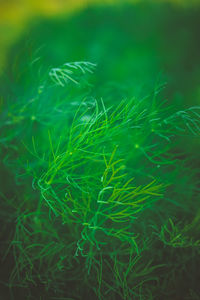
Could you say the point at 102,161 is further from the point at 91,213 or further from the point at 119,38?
the point at 119,38

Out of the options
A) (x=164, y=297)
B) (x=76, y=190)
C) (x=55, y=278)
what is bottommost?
(x=164, y=297)

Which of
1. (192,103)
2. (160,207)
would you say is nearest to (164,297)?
(160,207)

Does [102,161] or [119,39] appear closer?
[102,161]

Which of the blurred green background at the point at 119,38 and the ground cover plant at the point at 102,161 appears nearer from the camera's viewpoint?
the ground cover plant at the point at 102,161

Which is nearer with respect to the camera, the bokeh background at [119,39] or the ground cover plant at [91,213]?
the ground cover plant at [91,213]

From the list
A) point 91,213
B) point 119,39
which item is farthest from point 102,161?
point 119,39

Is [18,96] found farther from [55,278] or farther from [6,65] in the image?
[55,278]

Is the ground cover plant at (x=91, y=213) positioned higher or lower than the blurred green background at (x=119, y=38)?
lower

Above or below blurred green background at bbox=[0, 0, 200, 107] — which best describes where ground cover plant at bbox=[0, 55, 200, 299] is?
below

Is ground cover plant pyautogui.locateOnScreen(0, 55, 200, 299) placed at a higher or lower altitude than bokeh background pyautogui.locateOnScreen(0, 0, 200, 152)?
lower

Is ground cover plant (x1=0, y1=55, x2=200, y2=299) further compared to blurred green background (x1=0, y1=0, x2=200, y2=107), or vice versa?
blurred green background (x1=0, y1=0, x2=200, y2=107)

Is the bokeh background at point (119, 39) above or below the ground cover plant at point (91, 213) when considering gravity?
above
